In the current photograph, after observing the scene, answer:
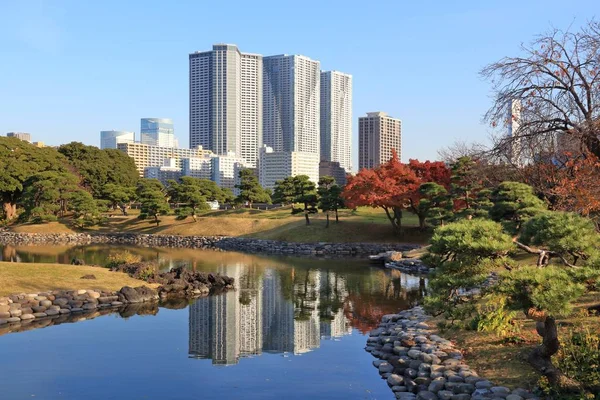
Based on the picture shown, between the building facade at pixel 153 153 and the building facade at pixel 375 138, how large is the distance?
1906 inches

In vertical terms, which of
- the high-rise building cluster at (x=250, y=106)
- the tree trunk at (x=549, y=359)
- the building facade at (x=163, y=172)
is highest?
the high-rise building cluster at (x=250, y=106)

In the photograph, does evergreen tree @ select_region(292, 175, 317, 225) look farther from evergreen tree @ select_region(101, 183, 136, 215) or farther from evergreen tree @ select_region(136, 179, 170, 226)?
evergreen tree @ select_region(101, 183, 136, 215)

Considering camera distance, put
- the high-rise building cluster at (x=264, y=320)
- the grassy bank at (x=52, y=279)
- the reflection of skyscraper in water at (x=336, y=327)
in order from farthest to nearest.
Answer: the grassy bank at (x=52, y=279) → the reflection of skyscraper in water at (x=336, y=327) → the high-rise building cluster at (x=264, y=320)

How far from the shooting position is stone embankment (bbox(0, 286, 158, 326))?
15.5 m

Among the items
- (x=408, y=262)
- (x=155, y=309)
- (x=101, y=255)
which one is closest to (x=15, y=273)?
(x=155, y=309)

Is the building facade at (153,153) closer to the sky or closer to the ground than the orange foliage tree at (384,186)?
closer to the sky

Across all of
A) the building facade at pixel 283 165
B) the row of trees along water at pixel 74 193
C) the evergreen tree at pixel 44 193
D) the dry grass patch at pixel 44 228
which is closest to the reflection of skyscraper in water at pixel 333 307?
the row of trees along water at pixel 74 193

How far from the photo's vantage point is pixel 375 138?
140750 mm

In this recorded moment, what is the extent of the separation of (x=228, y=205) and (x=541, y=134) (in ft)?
203

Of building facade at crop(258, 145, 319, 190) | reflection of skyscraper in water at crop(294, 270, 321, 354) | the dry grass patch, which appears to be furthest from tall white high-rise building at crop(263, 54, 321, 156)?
reflection of skyscraper in water at crop(294, 270, 321, 354)

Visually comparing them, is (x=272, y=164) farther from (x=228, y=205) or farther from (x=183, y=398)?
(x=183, y=398)

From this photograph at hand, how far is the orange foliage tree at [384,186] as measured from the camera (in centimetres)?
3675

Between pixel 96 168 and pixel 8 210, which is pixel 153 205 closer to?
pixel 8 210

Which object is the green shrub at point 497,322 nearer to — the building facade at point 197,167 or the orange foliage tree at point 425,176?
the orange foliage tree at point 425,176
